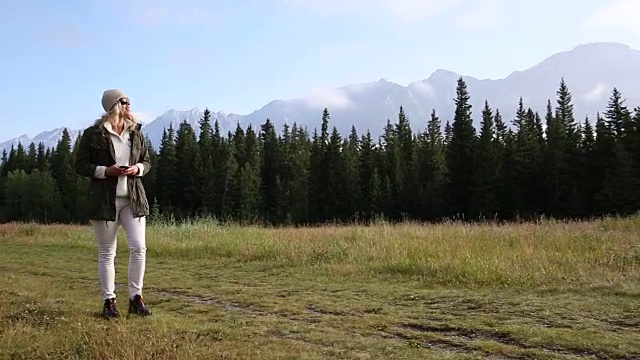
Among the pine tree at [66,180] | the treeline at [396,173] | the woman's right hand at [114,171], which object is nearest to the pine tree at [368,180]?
the treeline at [396,173]

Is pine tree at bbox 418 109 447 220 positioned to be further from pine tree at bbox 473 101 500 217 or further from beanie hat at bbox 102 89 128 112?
beanie hat at bbox 102 89 128 112

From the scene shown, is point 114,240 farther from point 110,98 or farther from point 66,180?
point 66,180

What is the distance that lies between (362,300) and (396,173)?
62661mm

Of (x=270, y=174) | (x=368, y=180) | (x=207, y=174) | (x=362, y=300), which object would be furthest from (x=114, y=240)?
(x=270, y=174)

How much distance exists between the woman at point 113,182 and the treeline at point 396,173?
90.1 ft

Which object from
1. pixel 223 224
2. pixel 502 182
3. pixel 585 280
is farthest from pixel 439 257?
pixel 502 182

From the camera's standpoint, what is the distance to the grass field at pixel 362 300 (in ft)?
13.8

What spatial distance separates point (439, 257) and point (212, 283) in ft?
12.1

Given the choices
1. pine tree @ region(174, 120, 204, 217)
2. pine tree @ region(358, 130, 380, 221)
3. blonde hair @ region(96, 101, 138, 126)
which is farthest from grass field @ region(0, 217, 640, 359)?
pine tree @ region(174, 120, 204, 217)

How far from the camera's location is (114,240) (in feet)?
16.9

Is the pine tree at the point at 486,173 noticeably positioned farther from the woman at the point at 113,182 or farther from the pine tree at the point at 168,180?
the woman at the point at 113,182

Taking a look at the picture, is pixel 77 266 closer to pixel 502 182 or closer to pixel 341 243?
pixel 341 243

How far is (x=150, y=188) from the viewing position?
7950 cm

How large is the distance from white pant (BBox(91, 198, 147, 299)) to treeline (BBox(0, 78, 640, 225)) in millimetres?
27451
